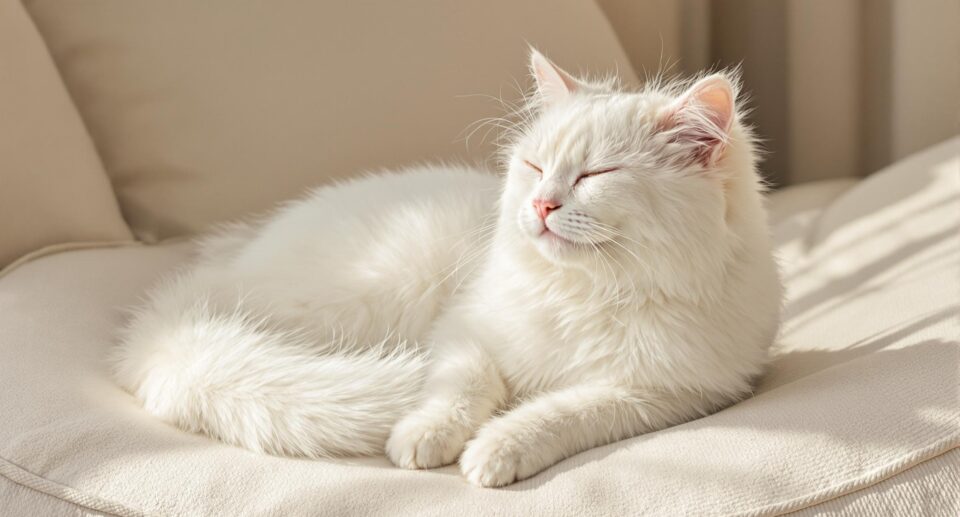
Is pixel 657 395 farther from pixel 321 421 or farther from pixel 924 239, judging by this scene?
pixel 924 239

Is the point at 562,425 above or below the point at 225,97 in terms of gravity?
below

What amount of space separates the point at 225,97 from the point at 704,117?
3.63ft

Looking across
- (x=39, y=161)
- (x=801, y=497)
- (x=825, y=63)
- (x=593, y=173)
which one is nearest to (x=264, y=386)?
(x=593, y=173)

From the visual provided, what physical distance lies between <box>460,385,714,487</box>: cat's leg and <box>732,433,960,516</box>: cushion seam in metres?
0.23

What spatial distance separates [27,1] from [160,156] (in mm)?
429

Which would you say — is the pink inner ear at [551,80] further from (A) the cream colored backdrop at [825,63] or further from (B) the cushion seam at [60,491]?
(A) the cream colored backdrop at [825,63]

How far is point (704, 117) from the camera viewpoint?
1.07m

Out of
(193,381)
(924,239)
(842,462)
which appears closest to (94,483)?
(193,381)

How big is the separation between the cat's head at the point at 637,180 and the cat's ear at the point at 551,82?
11cm

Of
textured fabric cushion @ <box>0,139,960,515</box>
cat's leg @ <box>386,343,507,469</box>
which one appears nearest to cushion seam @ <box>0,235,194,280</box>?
textured fabric cushion @ <box>0,139,960,515</box>

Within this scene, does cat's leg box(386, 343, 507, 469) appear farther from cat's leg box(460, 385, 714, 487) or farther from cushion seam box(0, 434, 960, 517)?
cushion seam box(0, 434, 960, 517)

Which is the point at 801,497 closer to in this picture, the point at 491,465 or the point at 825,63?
the point at 491,465

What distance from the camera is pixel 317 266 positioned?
1.36 m

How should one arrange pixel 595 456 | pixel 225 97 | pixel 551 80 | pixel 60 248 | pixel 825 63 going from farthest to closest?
pixel 825 63 → pixel 225 97 → pixel 60 248 → pixel 551 80 → pixel 595 456
